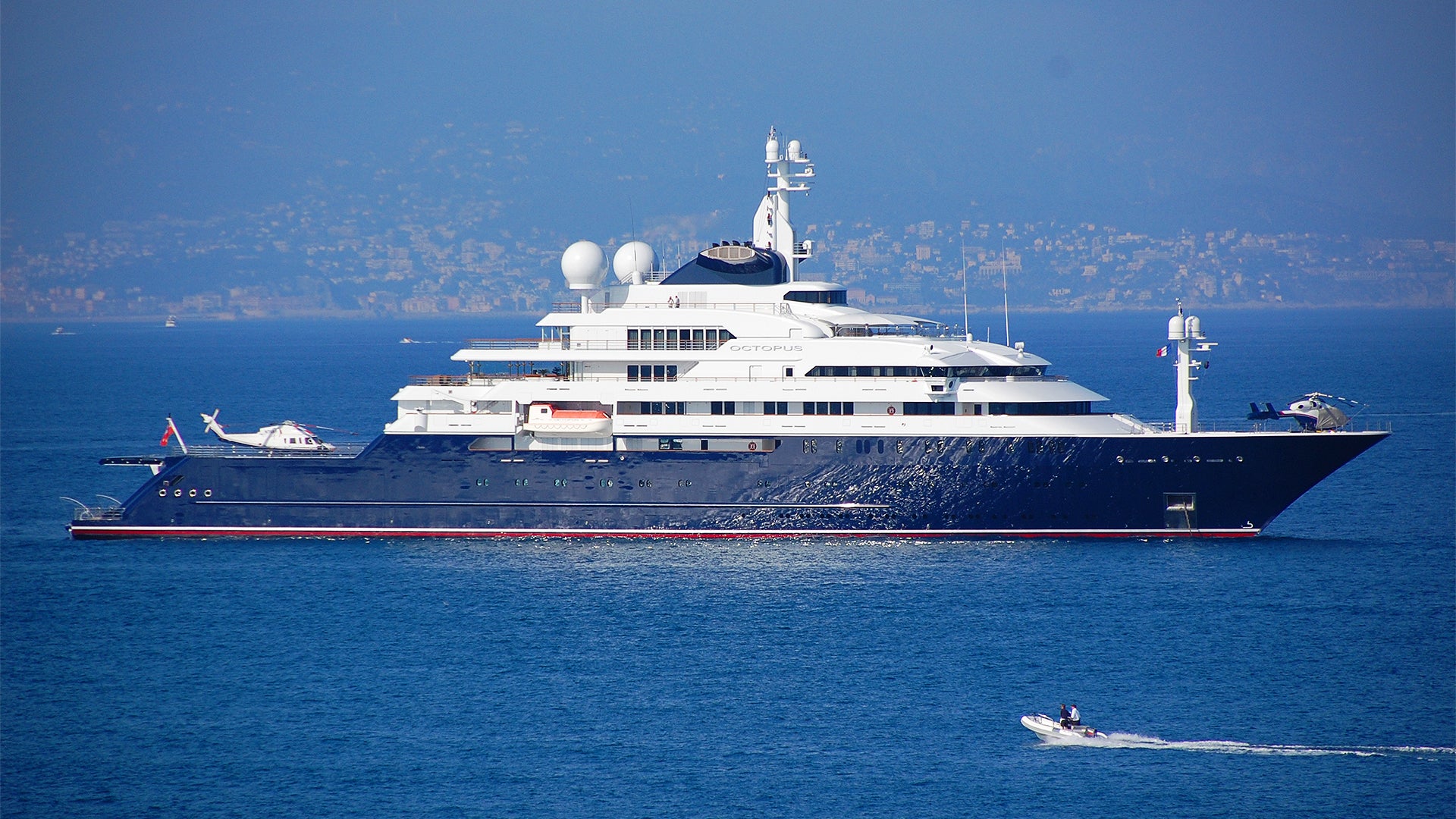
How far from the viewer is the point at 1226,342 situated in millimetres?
143875

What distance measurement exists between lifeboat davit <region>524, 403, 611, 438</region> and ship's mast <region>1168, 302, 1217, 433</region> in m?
13.3

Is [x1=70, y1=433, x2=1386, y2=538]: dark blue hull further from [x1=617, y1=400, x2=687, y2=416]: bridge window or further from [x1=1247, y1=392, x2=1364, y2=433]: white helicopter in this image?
[x1=617, y1=400, x2=687, y2=416]: bridge window

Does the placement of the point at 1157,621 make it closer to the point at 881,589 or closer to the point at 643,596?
the point at 881,589

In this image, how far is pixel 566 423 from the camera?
38.2 metres

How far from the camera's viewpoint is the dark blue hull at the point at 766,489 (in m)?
36.8

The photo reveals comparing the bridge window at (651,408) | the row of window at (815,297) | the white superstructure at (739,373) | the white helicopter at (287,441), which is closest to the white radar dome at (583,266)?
the white superstructure at (739,373)

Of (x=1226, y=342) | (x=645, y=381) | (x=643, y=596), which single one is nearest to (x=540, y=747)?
(x=643, y=596)

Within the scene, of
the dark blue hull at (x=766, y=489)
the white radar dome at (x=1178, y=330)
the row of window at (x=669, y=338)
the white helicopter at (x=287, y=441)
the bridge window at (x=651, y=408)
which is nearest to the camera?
the dark blue hull at (x=766, y=489)

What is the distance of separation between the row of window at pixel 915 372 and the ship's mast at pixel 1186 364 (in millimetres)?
3231

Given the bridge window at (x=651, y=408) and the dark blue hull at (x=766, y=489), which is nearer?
the dark blue hull at (x=766, y=489)

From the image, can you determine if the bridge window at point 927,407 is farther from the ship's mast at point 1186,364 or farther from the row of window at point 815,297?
the ship's mast at point 1186,364

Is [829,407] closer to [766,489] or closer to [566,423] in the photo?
[766,489]

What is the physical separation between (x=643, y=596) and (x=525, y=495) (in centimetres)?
658

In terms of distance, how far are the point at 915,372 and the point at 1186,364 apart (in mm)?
6252
